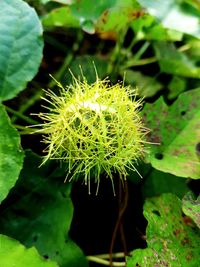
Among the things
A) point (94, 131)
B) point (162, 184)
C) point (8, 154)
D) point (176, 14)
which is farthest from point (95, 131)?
point (176, 14)

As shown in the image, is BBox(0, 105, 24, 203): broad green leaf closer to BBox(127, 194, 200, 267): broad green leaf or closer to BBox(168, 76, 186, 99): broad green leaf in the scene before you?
BBox(127, 194, 200, 267): broad green leaf

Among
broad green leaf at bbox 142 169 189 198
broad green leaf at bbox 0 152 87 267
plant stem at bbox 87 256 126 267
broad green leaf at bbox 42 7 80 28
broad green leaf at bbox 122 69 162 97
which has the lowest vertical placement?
plant stem at bbox 87 256 126 267

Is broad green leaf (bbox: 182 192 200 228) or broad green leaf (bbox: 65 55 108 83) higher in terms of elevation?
broad green leaf (bbox: 65 55 108 83)

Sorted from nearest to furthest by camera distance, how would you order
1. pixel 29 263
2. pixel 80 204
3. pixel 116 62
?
pixel 29 263 → pixel 80 204 → pixel 116 62

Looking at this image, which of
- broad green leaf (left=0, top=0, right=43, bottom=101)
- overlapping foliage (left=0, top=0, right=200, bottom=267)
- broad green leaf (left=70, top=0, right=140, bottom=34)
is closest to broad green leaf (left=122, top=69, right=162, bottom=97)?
overlapping foliage (left=0, top=0, right=200, bottom=267)

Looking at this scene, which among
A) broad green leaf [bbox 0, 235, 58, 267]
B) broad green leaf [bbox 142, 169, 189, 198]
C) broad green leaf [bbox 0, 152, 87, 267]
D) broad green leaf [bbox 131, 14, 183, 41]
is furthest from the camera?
broad green leaf [bbox 131, 14, 183, 41]

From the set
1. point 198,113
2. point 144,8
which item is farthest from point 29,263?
point 144,8

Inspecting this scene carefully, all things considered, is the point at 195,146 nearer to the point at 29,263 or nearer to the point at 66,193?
the point at 66,193

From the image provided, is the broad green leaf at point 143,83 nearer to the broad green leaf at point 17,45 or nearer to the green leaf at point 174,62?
the green leaf at point 174,62
